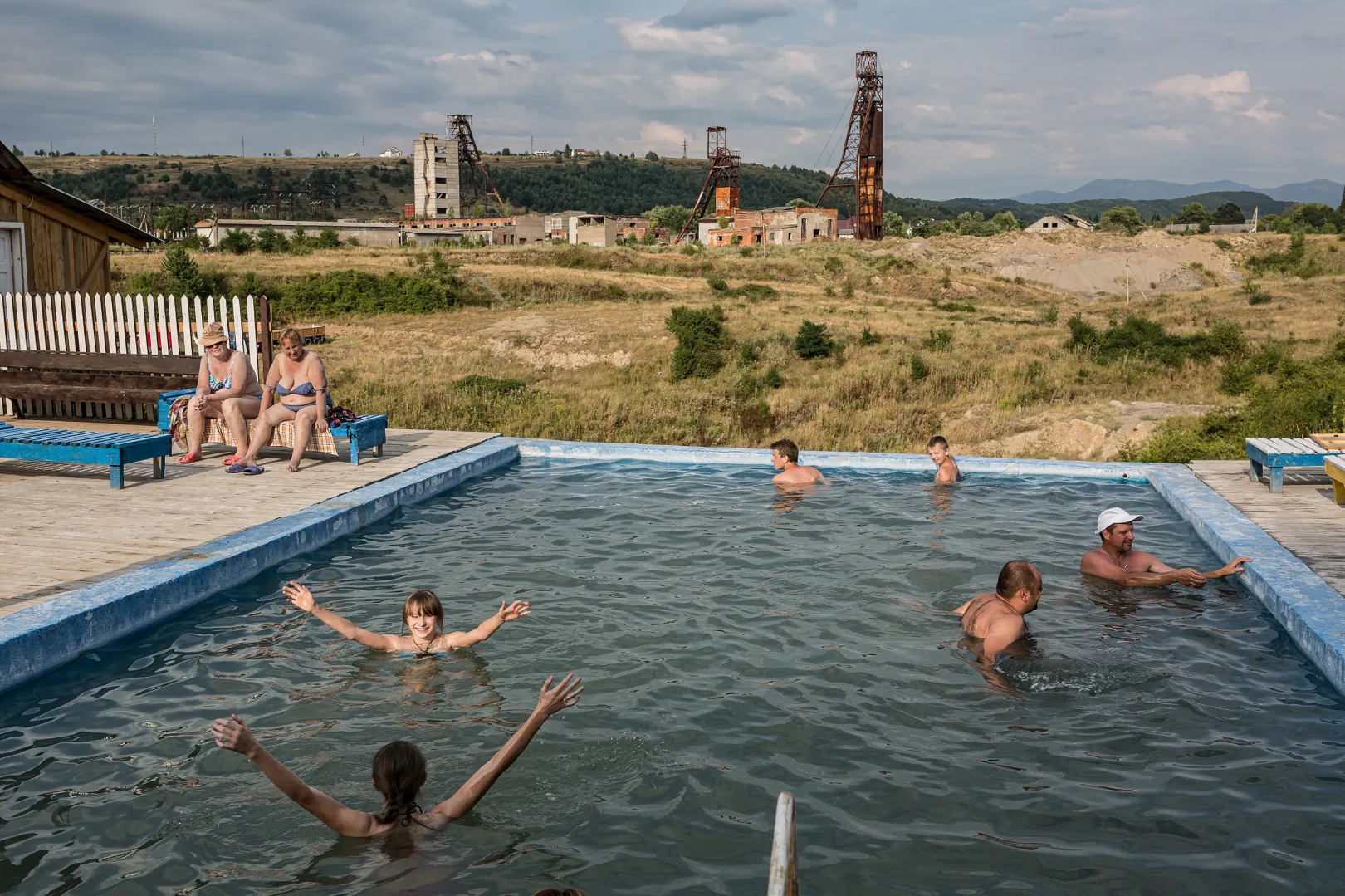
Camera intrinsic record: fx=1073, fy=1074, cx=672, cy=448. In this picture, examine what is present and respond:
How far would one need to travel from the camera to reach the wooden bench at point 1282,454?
8.80 metres

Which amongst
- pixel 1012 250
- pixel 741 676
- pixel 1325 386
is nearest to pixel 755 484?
pixel 741 676

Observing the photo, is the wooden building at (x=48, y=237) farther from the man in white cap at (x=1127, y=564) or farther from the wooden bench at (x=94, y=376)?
the man in white cap at (x=1127, y=564)

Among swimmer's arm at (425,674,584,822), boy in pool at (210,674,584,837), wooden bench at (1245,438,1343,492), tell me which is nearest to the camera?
boy in pool at (210,674,584,837)

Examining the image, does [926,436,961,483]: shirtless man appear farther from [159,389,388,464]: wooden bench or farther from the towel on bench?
the towel on bench

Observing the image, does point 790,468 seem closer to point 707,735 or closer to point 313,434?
point 313,434

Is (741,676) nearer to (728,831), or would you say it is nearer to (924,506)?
(728,831)

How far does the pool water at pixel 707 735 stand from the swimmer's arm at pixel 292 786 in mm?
106

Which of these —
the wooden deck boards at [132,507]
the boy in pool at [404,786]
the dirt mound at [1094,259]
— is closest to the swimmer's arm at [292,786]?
the boy in pool at [404,786]

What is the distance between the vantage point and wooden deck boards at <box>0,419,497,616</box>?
6.54m

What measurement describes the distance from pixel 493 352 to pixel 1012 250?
4818 cm

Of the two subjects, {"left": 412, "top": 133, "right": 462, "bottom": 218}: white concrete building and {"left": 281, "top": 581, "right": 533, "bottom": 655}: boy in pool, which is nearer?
{"left": 281, "top": 581, "right": 533, "bottom": 655}: boy in pool

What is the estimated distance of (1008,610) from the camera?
6.10 meters

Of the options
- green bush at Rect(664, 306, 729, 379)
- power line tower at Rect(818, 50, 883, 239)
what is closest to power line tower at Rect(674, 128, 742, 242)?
power line tower at Rect(818, 50, 883, 239)

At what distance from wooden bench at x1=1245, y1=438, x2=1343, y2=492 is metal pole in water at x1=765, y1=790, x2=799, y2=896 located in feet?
25.9
